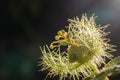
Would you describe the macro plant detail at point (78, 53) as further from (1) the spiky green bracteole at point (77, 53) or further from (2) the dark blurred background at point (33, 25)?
(2) the dark blurred background at point (33, 25)

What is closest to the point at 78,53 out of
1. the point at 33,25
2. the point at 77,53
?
the point at 77,53

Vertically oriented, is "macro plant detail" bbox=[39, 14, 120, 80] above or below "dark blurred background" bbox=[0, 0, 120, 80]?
below

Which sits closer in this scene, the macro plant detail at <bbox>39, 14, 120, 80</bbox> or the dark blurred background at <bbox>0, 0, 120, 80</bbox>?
the macro plant detail at <bbox>39, 14, 120, 80</bbox>

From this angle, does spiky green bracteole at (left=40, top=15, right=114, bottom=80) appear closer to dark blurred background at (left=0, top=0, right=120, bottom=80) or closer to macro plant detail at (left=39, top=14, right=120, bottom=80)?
macro plant detail at (left=39, top=14, right=120, bottom=80)

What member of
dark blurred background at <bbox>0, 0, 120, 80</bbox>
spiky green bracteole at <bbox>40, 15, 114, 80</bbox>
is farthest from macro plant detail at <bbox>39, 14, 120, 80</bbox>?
dark blurred background at <bbox>0, 0, 120, 80</bbox>

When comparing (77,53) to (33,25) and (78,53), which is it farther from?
(33,25)

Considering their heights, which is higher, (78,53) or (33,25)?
(33,25)

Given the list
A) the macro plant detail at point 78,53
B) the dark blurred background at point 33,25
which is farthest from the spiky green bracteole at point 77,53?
the dark blurred background at point 33,25
